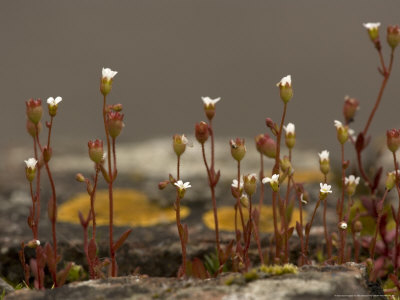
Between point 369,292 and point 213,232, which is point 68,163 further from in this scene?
point 369,292

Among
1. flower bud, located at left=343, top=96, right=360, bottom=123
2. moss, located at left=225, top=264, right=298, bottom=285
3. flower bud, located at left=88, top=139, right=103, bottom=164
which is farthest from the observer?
flower bud, located at left=343, top=96, right=360, bottom=123

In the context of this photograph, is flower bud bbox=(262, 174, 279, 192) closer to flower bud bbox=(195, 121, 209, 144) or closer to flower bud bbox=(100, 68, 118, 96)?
flower bud bbox=(195, 121, 209, 144)

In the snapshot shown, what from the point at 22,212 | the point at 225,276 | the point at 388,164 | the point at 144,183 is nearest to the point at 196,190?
the point at 144,183

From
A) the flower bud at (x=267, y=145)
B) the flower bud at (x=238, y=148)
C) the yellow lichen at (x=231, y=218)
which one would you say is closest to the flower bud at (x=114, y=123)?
the flower bud at (x=238, y=148)

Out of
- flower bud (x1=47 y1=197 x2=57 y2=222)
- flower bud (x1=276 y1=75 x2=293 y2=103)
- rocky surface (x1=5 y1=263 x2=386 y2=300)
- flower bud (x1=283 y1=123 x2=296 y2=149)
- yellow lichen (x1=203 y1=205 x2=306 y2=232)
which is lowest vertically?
yellow lichen (x1=203 y1=205 x2=306 y2=232)

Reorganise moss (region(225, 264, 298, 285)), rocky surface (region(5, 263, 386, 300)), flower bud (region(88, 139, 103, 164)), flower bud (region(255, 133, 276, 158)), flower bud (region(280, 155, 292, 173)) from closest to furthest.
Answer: rocky surface (region(5, 263, 386, 300)) < moss (region(225, 264, 298, 285)) < flower bud (region(88, 139, 103, 164)) < flower bud (region(280, 155, 292, 173)) < flower bud (region(255, 133, 276, 158))

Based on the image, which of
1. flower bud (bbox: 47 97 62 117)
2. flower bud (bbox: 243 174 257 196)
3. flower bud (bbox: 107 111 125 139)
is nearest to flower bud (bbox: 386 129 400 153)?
flower bud (bbox: 243 174 257 196)
